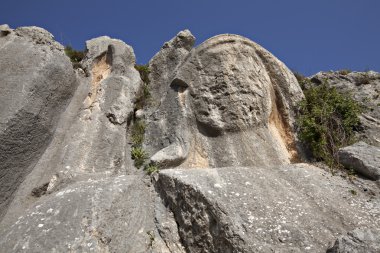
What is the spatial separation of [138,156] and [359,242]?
21.1 ft

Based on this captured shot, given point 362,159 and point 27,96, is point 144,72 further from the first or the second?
point 362,159

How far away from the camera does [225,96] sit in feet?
39.4

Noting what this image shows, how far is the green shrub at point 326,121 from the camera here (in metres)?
11.3

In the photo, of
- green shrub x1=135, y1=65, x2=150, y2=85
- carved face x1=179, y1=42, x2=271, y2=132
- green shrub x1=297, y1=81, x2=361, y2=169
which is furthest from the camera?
green shrub x1=135, y1=65, x2=150, y2=85

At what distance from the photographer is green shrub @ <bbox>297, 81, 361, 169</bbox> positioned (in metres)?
11.3

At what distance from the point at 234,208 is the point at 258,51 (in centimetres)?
723

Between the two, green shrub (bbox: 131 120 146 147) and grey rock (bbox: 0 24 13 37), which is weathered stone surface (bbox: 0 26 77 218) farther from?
green shrub (bbox: 131 120 146 147)

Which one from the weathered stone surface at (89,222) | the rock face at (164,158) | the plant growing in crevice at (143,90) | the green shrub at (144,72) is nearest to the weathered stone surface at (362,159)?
the rock face at (164,158)

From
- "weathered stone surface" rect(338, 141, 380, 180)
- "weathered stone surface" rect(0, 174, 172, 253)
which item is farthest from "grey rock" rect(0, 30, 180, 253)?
"weathered stone surface" rect(338, 141, 380, 180)

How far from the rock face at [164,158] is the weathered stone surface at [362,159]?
0.37 m

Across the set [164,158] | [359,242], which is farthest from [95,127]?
[359,242]

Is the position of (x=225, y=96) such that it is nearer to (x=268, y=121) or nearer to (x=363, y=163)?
(x=268, y=121)

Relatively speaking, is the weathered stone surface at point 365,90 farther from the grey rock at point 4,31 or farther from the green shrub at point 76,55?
the grey rock at point 4,31

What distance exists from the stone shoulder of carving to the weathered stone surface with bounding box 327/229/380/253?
995 centimetres
